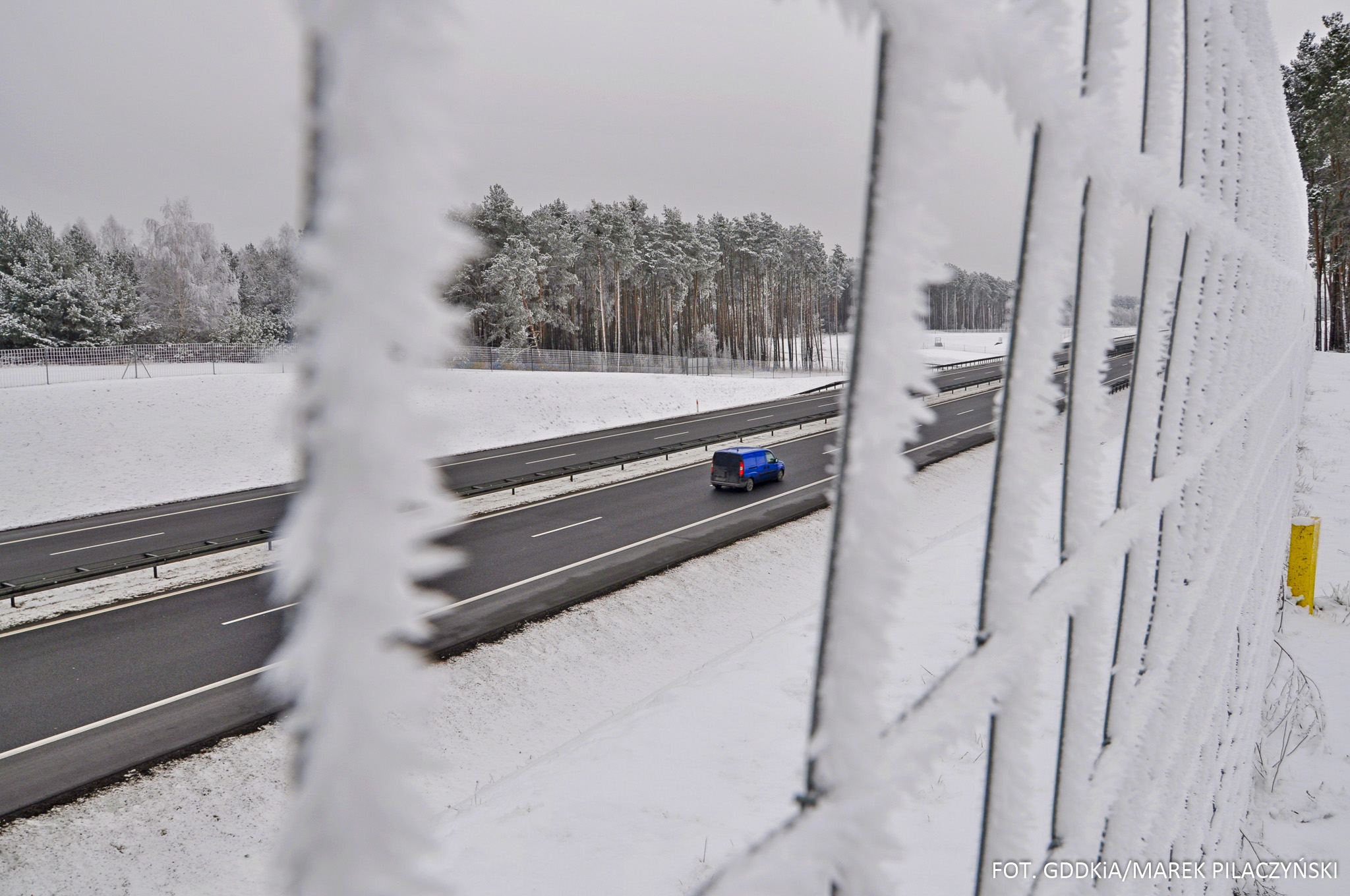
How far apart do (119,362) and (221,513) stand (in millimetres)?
24282

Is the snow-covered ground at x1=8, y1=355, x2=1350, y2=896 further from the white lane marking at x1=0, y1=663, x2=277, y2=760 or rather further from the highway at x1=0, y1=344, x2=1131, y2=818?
the white lane marking at x1=0, y1=663, x2=277, y2=760

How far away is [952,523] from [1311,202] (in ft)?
120

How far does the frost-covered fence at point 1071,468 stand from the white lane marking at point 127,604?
36.7ft

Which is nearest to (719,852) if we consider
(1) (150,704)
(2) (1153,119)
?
(2) (1153,119)

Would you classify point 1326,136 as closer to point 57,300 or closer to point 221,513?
point 221,513

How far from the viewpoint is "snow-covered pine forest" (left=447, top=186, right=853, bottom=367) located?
49188 millimetres

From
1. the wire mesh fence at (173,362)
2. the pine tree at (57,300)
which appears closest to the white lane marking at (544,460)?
the wire mesh fence at (173,362)

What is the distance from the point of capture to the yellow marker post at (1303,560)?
7055 millimetres

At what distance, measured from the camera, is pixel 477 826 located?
5312mm

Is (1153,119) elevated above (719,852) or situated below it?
above

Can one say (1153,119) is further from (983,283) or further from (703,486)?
(983,283)

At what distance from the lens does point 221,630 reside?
37.9ft

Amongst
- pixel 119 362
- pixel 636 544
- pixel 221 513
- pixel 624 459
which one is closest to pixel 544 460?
pixel 624 459

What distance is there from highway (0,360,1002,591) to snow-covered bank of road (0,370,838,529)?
1.31 m
